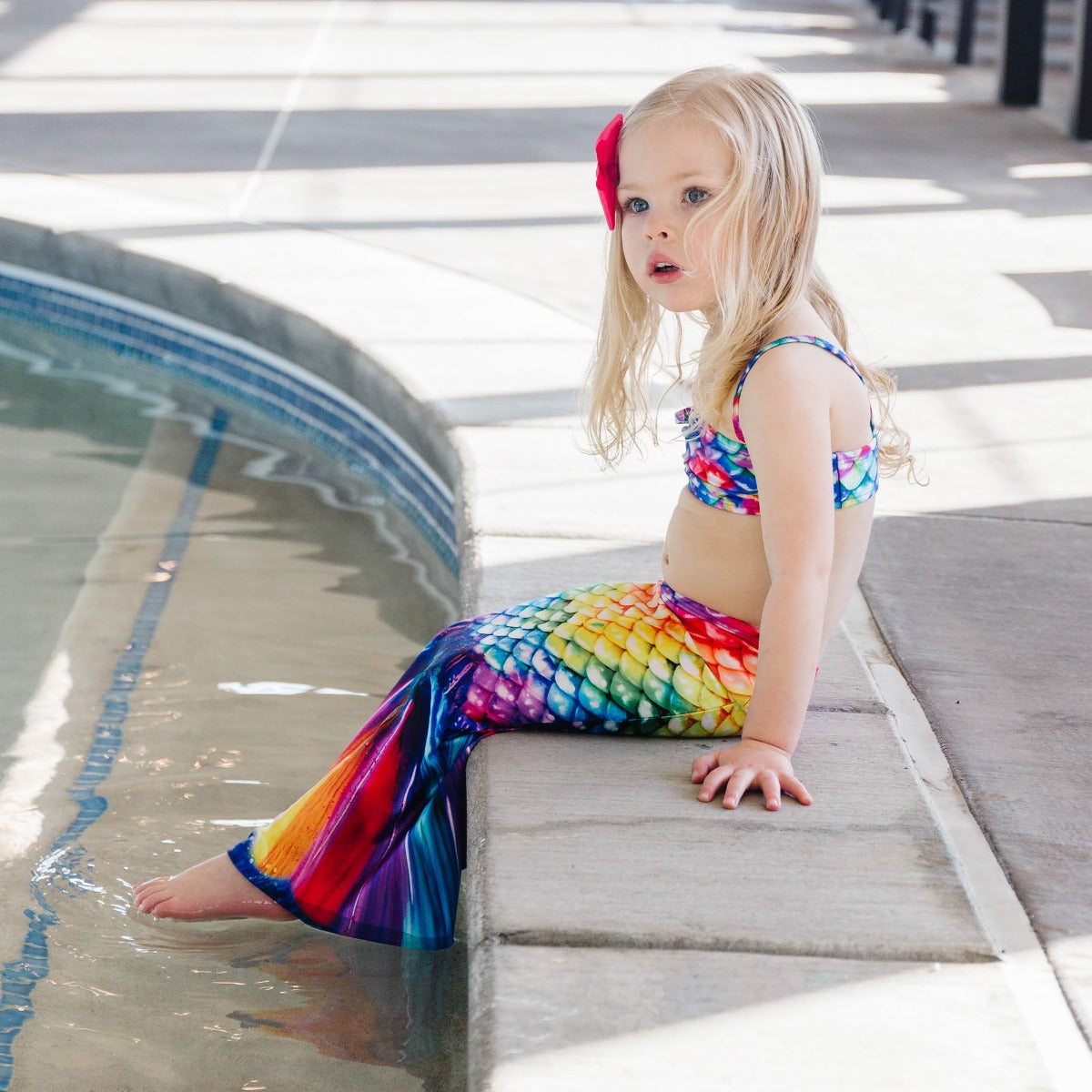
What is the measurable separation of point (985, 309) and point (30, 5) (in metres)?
9.14

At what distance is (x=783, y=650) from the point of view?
1.79m

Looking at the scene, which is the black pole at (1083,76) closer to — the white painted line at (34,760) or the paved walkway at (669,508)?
the paved walkway at (669,508)

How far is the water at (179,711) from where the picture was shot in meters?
1.89

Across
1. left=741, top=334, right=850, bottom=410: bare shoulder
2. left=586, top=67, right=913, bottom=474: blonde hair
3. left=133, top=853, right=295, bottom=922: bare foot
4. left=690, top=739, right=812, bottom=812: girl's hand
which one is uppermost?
left=586, top=67, right=913, bottom=474: blonde hair

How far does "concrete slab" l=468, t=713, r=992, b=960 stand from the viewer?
1.57m

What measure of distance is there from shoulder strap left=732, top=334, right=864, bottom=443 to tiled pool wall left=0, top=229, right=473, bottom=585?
3.47 feet

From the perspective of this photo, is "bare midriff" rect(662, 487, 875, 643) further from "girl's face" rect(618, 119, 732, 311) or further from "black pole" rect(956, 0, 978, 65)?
"black pole" rect(956, 0, 978, 65)

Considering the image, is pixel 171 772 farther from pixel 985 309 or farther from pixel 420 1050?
pixel 985 309

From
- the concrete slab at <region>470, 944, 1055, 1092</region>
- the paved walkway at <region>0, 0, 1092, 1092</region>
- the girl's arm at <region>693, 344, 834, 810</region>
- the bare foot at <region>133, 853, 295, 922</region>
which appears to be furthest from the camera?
the bare foot at <region>133, 853, 295, 922</region>

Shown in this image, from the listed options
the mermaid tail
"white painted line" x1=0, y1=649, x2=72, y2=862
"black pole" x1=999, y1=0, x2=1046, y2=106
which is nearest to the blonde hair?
the mermaid tail

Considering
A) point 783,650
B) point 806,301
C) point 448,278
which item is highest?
point 806,301

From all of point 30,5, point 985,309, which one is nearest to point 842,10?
point 30,5

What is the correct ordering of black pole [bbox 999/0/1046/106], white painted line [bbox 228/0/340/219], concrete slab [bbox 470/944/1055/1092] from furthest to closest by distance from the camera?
black pole [bbox 999/0/1046/106]
white painted line [bbox 228/0/340/219]
concrete slab [bbox 470/944/1055/1092]

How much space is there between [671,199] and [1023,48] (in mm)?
7032
